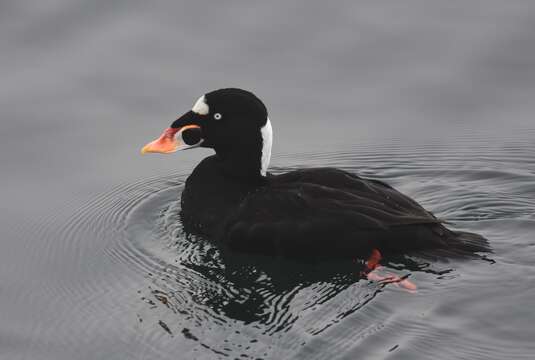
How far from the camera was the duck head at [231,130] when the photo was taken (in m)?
7.44

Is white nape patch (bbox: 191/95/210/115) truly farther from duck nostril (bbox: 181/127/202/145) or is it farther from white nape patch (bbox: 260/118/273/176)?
white nape patch (bbox: 260/118/273/176)

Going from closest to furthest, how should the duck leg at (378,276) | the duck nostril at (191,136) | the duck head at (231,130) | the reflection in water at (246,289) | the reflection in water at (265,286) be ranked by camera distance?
the reflection in water at (265,286)
the reflection in water at (246,289)
the duck leg at (378,276)
the duck head at (231,130)
the duck nostril at (191,136)

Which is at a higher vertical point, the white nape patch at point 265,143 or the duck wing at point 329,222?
the white nape patch at point 265,143

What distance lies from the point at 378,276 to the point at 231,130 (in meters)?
1.58

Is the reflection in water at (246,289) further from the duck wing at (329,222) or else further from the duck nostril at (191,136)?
the duck nostril at (191,136)

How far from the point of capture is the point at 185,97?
9203 millimetres

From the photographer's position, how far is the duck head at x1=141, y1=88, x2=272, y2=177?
293 inches

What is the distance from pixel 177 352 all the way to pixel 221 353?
248mm

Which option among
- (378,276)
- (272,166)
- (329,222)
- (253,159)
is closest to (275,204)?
(329,222)

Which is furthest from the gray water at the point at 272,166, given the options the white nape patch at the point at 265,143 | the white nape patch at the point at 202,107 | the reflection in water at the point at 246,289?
the white nape patch at the point at 202,107

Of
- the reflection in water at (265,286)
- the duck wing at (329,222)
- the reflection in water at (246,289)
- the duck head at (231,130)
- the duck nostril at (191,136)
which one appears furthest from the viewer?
the duck nostril at (191,136)

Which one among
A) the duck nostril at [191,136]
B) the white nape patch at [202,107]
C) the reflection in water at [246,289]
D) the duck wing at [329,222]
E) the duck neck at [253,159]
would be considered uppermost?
the white nape patch at [202,107]

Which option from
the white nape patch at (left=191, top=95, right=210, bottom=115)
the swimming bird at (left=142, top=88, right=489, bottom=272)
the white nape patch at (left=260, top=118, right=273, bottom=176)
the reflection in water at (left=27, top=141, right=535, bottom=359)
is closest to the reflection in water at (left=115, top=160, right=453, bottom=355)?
the reflection in water at (left=27, top=141, right=535, bottom=359)

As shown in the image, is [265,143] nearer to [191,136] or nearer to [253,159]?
[253,159]
